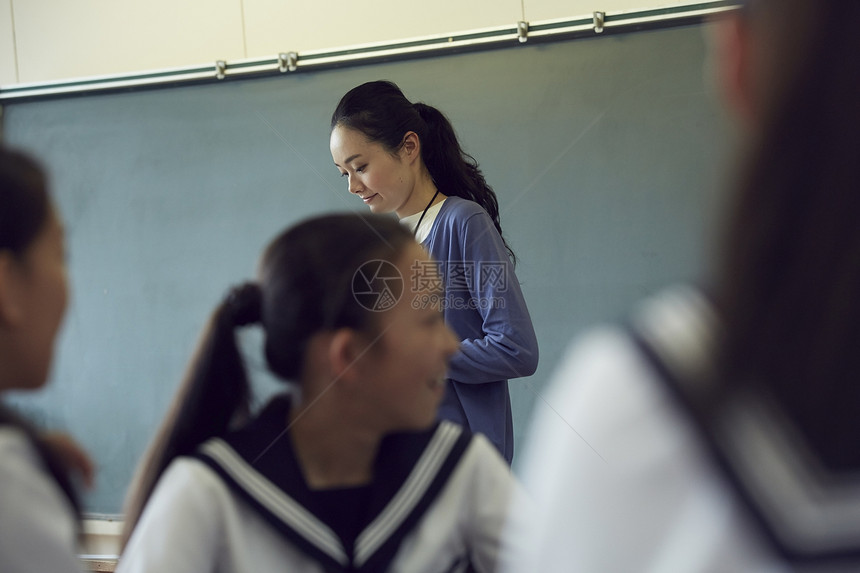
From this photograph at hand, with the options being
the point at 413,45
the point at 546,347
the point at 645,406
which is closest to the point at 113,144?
the point at 413,45

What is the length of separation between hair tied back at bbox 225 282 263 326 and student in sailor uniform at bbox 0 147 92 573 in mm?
111

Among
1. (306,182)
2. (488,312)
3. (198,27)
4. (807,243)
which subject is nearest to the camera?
(807,243)

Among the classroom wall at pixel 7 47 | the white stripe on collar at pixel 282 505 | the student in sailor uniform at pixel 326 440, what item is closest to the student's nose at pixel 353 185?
the student in sailor uniform at pixel 326 440

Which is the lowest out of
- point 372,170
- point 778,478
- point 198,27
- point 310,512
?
point 310,512

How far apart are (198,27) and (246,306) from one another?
913 mm

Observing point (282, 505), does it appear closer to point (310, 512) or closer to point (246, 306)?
point (310, 512)

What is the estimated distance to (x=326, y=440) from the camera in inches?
19.5

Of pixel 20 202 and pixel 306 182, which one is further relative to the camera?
pixel 306 182

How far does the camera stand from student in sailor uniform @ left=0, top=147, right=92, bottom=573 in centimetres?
36

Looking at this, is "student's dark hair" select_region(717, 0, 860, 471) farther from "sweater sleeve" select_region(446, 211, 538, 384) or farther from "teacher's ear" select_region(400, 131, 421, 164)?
"teacher's ear" select_region(400, 131, 421, 164)

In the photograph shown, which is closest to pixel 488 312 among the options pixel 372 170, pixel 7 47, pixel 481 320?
pixel 481 320

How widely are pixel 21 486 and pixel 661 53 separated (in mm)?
747

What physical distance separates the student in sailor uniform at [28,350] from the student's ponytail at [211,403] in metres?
0.08

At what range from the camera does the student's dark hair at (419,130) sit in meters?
0.69
